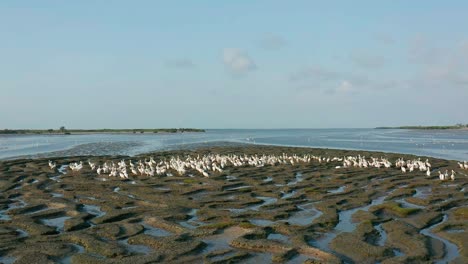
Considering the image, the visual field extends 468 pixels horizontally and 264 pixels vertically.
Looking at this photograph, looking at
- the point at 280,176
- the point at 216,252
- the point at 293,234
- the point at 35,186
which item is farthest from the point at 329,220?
the point at 35,186

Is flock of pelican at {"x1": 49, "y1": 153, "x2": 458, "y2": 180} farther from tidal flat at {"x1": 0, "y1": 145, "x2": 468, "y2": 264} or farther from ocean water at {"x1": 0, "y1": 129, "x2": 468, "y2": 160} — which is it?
ocean water at {"x1": 0, "y1": 129, "x2": 468, "y2": 160}

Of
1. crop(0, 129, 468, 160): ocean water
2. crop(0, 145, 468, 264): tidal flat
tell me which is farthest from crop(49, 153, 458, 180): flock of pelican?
crop(0, 129, 468, 160): ocean water

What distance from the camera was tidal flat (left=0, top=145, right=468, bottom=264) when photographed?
56.0 ft

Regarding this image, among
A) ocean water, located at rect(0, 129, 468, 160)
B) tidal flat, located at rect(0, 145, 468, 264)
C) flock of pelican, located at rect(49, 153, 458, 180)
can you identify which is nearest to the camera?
tidal flat, located at rect(0, 145, 468, 264)

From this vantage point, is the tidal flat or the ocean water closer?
the tidal flat

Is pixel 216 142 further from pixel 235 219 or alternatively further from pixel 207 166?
pixel 235 219

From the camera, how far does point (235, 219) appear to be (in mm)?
22297

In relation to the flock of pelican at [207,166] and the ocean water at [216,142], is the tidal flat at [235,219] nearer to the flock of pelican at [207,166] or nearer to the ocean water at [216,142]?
the flock of pelican at [207,166]

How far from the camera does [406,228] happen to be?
20.4 metres

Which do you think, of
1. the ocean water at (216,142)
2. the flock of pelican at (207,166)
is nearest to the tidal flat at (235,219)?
the flock of pelican at (207,166)

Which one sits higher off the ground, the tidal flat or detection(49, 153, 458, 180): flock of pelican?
detection(49, 153, 458, 180): flock of pelican

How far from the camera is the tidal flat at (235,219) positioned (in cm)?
1706

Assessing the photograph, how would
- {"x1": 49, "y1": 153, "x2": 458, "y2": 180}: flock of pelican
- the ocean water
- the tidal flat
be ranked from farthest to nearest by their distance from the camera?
the ocean water → {"x1": 49, "y1": 153, "x2": 458, "y2": 180}: flock of pelican → the tidal flat

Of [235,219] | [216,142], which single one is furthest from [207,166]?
[216,142]
